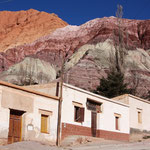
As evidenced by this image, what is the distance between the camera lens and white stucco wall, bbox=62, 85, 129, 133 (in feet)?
65.9

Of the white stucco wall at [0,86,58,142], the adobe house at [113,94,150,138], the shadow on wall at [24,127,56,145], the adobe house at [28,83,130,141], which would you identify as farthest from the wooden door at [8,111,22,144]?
the adobe house at [113,94,150,138]

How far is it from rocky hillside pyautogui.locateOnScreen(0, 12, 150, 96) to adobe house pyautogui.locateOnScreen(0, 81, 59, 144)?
31009mm

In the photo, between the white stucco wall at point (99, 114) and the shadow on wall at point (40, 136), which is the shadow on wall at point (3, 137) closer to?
the shadow on wall at point (40, 136)

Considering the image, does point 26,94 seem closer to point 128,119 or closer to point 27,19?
point 128,119

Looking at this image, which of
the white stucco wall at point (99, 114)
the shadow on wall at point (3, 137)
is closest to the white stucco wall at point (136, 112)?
the white stucco wall at point (99, 114)

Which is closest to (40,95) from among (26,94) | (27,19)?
(26,94)

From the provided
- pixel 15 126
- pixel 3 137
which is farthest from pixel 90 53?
pixel 3 137

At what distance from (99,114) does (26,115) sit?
7.59 meters

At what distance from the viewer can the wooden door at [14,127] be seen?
16125 millimetres

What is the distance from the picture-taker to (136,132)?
89.9 feet

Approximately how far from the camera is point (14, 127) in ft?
53.7

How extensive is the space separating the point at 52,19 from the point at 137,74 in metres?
67.6

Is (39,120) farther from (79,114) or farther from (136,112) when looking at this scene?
(136,112)

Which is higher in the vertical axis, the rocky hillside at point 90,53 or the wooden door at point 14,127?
the rocky hillside at point 90,53
